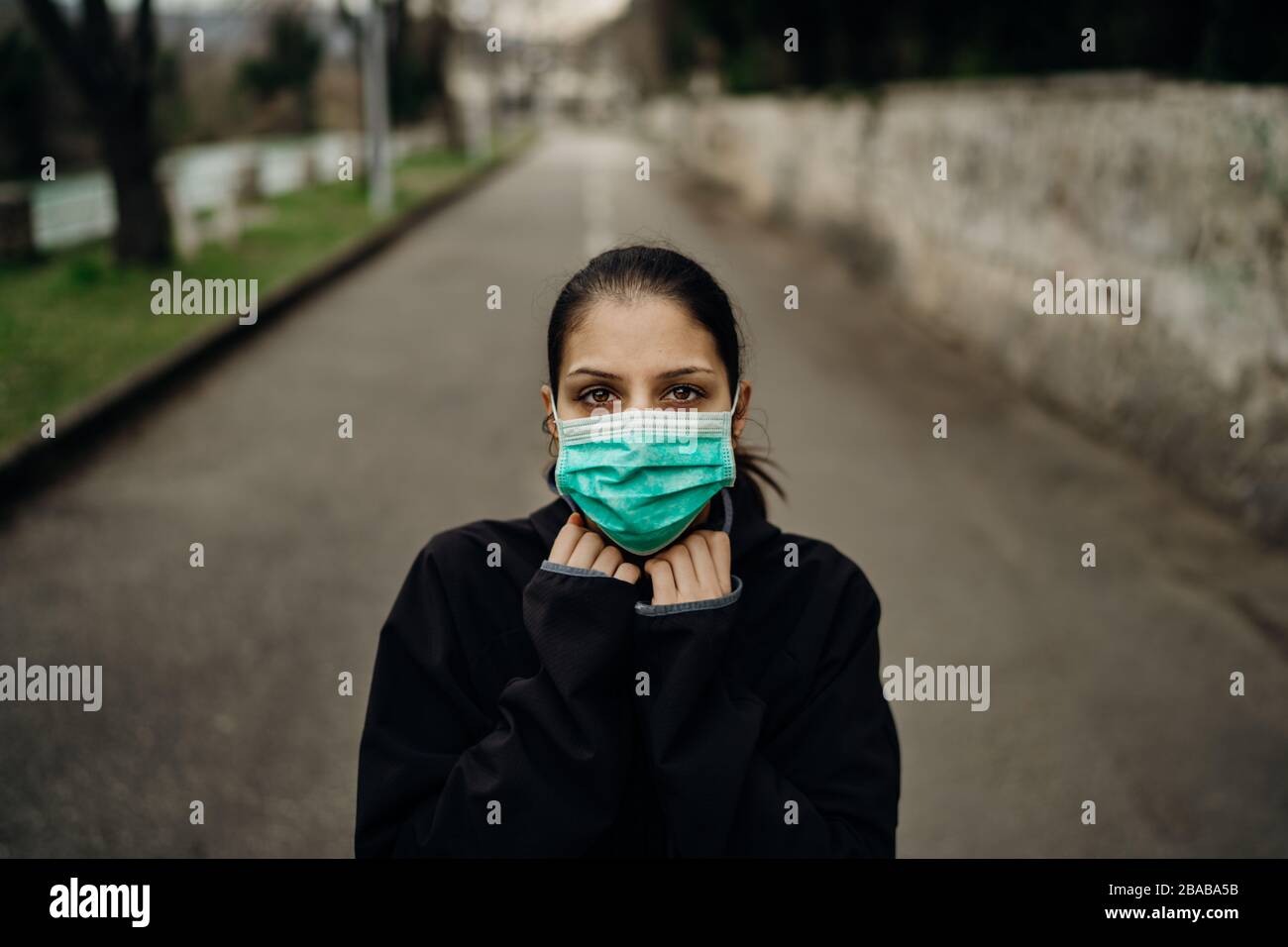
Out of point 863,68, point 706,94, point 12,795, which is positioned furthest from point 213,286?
point 706,94

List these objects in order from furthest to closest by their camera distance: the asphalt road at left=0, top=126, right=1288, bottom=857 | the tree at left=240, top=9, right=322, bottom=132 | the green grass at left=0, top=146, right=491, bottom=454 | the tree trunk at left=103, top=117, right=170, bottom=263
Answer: the tree at left=240, top=9, right=322, bottom=132
the tree trunk at left=103, top=117, right=170, bottom=263
the green grass at left=0, top=146, right=491, bottom=454
the asphalt road at left=0, top=126, right=1288, bottom=857

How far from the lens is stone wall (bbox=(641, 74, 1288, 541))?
5523mm

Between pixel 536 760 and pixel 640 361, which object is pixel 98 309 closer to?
pixel 640 361

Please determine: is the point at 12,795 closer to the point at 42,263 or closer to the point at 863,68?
the point at 42,263

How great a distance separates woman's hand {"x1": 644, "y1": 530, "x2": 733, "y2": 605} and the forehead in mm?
271

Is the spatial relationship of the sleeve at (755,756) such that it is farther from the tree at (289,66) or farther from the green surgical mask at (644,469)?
the tree at (289,66)

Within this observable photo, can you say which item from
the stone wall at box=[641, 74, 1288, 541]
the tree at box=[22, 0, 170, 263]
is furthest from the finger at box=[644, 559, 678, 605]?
the tree at box=[22, 0, 170, 263]

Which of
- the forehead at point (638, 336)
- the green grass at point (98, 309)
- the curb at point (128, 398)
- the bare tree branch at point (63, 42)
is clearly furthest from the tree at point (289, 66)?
the forehead at point (638, 336)

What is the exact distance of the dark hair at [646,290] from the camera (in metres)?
1.74

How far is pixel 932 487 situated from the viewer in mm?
6230

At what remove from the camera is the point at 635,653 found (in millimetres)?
1598

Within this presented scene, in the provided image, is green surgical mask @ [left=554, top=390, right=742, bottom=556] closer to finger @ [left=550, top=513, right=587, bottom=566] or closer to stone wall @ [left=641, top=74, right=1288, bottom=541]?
finger @ [left=550, top=513, right=587, bottom=566]

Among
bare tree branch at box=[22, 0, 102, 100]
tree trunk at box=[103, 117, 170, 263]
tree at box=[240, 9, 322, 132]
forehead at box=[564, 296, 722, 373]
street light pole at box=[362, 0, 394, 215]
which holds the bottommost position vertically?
forehead at box=[564, 296, 722, 373]
